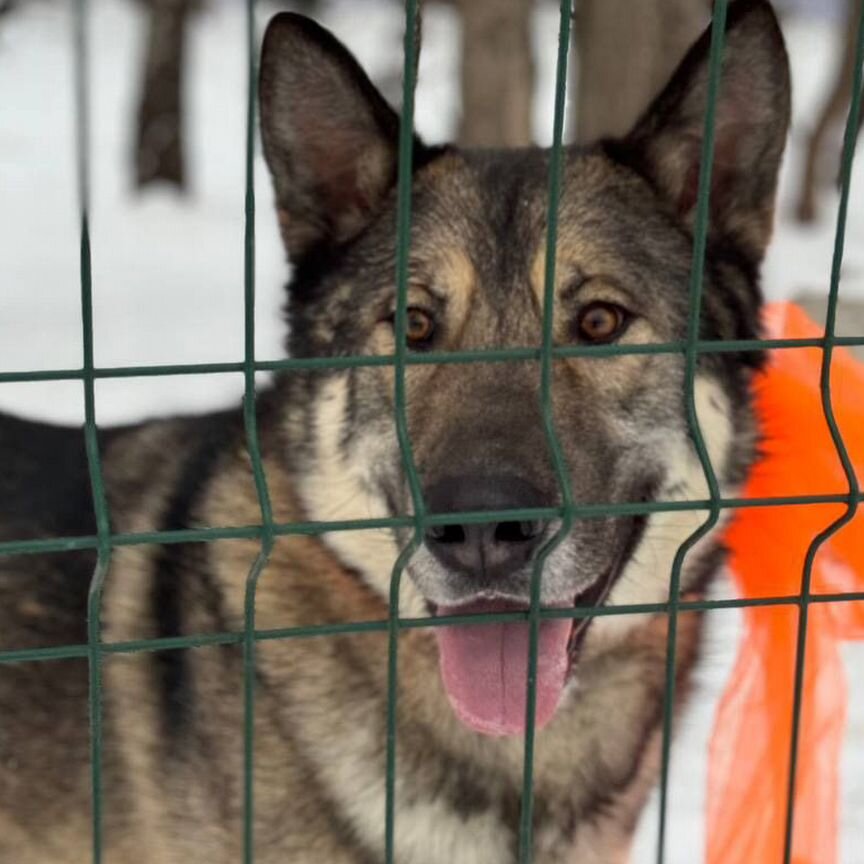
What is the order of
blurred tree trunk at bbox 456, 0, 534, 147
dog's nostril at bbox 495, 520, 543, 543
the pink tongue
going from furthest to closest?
blurred tree trunk at bbox 456, 0, 534, 147, the pink tongue, dog's nostril at bbox 495, 520, 543, 543

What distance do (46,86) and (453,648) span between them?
17.7 m

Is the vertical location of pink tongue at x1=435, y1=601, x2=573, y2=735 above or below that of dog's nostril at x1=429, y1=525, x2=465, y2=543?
below

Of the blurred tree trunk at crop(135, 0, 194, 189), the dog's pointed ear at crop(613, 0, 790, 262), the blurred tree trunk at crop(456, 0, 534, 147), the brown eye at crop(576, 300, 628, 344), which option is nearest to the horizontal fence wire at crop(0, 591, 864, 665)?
the brown eye at crop(576, 300, 628, 344)

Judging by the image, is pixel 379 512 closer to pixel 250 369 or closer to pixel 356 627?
pixel 356 627

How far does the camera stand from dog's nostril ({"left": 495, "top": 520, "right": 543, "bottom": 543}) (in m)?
2.11

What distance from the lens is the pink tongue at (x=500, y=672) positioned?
92.1 inches

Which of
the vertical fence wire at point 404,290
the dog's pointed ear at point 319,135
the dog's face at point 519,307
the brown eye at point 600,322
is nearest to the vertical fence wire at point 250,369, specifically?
the vertical fence wire at point 404,290

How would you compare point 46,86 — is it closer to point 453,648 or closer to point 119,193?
point 119,193

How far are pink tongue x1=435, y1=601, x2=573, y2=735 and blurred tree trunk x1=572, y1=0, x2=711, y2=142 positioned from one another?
5.59 m

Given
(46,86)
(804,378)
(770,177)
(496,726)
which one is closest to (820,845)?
(496,726)

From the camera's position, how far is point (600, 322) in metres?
2.65

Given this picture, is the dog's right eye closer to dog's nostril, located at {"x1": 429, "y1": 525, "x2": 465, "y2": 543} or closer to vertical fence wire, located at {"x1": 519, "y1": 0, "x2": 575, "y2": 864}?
dog's nostril, located at {"x1": 429, "y1": 525, "x2": 465, "y2": 543}

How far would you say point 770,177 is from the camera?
2682mm

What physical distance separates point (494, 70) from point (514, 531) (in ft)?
23.8
